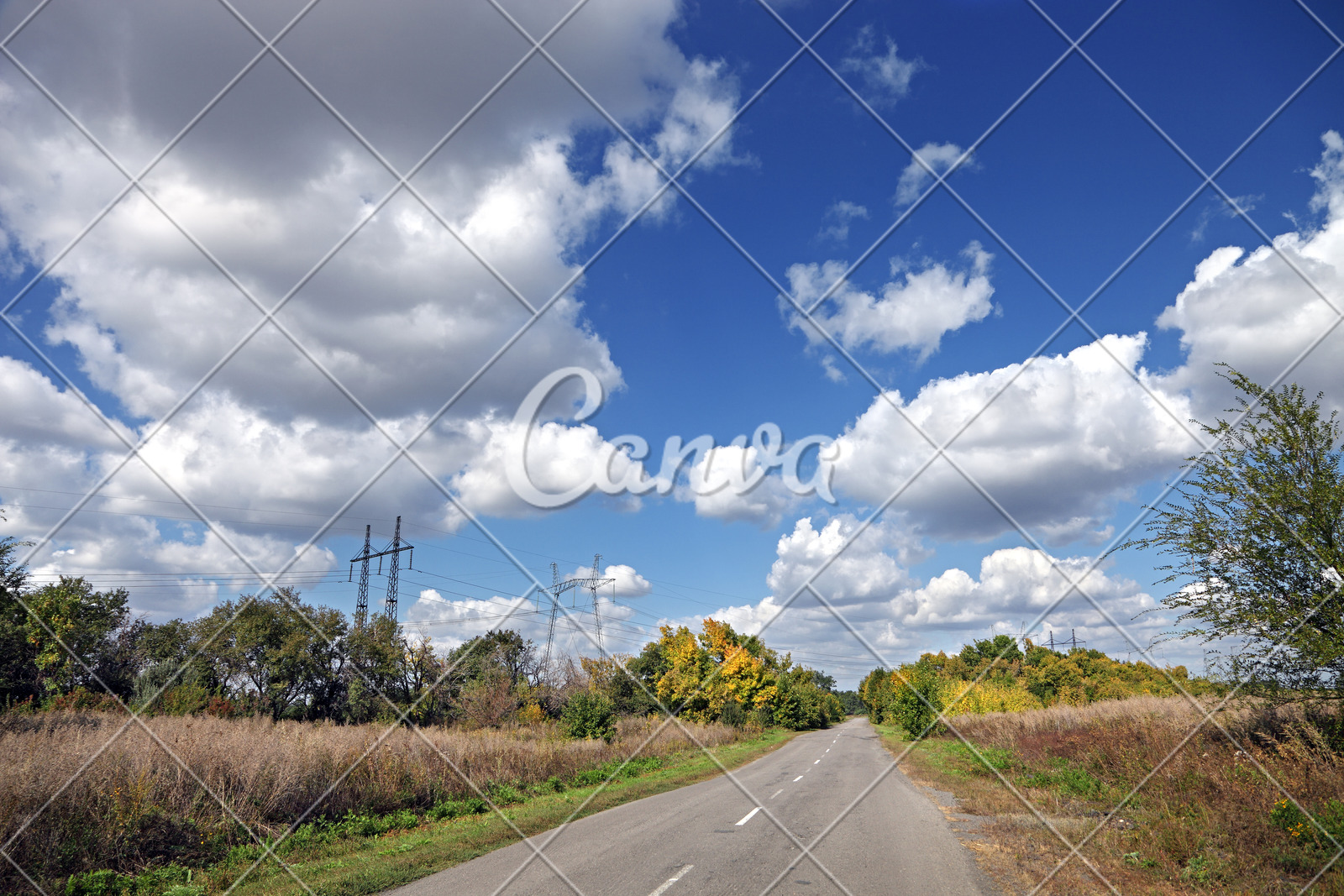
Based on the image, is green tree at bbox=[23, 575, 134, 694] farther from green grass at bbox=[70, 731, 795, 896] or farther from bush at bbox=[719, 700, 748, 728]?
bush at bbox=[719, 700, 748, 728]

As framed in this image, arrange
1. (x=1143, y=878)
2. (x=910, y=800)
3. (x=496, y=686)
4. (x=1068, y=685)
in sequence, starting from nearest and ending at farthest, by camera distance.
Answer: (x=1143, y=878), (x=910, y=800), (x=496, y=686), (x=1068, y=685)

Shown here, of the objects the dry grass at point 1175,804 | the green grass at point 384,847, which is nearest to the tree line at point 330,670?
the green grass at point 384,847

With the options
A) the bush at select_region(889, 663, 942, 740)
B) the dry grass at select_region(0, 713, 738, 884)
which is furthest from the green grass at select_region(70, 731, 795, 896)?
the bush at select_region(889, 663, 942, 740)

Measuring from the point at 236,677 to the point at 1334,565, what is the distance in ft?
166

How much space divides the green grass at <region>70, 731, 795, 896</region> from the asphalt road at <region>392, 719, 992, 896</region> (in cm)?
66

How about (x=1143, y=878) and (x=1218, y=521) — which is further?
(x=1218, y=521)

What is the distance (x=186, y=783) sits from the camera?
10133 mm

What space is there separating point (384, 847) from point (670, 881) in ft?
20.5

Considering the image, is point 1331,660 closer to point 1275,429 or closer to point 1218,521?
point 1218,521

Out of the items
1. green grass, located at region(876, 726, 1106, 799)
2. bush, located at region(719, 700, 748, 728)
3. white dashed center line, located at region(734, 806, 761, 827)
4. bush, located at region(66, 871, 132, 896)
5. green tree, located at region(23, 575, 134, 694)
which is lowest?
bush, located at region(719, 700, 748, 728)

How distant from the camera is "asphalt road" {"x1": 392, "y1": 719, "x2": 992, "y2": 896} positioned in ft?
24.0

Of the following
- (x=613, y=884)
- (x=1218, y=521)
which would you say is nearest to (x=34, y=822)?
(x=613, y=884)

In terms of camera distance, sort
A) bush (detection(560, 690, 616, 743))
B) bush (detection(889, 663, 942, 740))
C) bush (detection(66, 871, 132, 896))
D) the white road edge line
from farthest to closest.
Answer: bush (detection(889, 663, 942, 740)) → bush (detection(560, 690, 616, 743)) → bush (detection(66, 871, 132, 896)) → the white road edge line

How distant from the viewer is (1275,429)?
33.1 feet
